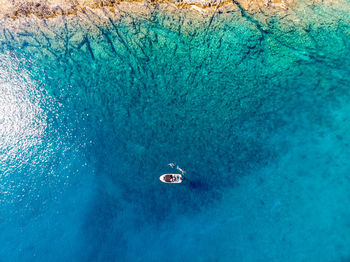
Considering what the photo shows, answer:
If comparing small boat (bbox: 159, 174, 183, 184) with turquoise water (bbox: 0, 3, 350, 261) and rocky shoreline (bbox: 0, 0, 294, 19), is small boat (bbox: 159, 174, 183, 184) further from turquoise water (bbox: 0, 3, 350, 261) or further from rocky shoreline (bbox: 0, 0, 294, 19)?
rocky shoreline (bbox: 0, 0, 294, 19)

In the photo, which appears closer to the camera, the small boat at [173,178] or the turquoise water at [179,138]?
the turquoise water at [179,138]

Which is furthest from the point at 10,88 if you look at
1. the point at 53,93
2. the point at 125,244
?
the point at 125,244

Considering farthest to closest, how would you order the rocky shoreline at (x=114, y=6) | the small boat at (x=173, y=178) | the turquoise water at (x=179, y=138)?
the rocky shoreline at (x=114, y=6), the small boat at (x=173, y=178), the turquoise water at (x=179, y=138)

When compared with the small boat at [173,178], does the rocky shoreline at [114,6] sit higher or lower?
higher

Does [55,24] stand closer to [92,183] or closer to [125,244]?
[92,183]

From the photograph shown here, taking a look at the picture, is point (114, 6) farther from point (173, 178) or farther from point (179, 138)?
point (173, 178)

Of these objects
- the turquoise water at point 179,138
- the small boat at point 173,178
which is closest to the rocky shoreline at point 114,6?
the turquoise water at point 179,138

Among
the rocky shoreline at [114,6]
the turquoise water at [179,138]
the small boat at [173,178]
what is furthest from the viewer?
the rocky shoreline at [114,6]

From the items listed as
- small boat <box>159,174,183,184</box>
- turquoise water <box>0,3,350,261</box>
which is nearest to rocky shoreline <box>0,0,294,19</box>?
turquoise water <box>0,3,350,261</box>

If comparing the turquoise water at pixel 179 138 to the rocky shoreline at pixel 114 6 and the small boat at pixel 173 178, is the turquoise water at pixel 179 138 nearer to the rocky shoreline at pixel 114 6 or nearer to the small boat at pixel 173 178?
the small boat at pixel 173 178
